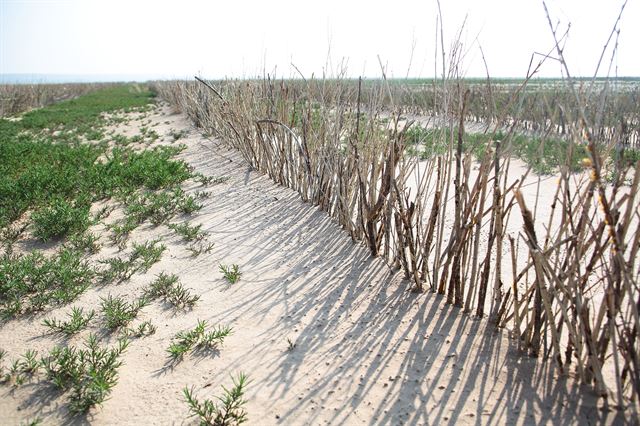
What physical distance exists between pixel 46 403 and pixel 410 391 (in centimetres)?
155

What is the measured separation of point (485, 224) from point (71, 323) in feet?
8.02

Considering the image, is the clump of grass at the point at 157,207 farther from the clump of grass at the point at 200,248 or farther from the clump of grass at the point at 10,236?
the clump of grass at the point at 10,236

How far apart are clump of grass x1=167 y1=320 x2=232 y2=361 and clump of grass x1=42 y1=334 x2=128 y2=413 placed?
9.4 inches

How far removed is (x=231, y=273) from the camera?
278cm

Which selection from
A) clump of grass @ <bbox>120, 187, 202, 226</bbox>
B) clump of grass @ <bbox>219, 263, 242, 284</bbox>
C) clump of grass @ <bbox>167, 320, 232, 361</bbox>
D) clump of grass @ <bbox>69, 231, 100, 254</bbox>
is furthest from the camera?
clump of grass @ <bbox>120, 187, 202, 226</bbox>

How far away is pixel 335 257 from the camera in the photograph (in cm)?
304

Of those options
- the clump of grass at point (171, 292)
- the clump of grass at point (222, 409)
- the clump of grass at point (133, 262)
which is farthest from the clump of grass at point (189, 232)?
the clump of grass at point (222, 409)

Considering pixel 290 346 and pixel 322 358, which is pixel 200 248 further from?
pixel 322 358

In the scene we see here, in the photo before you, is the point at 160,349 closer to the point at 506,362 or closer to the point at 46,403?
the point at 46,403

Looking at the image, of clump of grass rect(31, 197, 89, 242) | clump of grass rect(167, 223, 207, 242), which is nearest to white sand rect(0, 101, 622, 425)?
clump of grass rect(167, 223, 207, 242)

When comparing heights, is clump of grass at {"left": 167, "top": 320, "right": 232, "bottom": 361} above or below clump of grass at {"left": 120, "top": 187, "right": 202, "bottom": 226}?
below

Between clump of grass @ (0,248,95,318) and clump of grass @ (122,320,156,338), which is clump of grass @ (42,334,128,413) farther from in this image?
clump of grass @ (0,248,95,318)

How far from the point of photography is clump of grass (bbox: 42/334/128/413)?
176cm

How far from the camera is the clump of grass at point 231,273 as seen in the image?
277 centimetres
